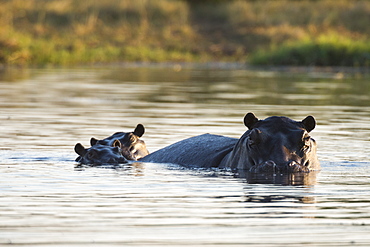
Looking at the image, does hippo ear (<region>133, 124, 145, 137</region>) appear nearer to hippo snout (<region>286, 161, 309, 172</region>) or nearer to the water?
the water

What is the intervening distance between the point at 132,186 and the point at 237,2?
1726 inches

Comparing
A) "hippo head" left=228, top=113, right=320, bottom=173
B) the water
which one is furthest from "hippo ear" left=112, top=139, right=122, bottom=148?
"hippo head" left=228, top=113, right=320, bottom=173

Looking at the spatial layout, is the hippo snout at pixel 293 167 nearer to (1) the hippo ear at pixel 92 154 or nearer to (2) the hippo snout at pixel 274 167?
(2) the hippo snout at pixel 274 167

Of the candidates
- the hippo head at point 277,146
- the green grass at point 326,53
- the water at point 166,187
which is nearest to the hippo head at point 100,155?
the water at point 166,187

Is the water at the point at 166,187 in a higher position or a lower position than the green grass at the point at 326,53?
lower

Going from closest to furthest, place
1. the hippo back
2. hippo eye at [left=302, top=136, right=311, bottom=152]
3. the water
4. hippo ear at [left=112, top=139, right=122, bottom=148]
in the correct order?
the water → hippo eye at [left=302, top=136, right=311, bottom=152] → the hippo back → hippo ear at [left=112, top=139, right=122, bottom=148]

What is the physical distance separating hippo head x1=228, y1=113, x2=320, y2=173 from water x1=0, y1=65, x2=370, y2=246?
0.48ft

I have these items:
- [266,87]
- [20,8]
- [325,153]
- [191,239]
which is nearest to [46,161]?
[325,153]

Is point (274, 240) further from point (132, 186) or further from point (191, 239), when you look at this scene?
point (132, 186)

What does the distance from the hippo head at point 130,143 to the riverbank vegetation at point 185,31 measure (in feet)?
83.9

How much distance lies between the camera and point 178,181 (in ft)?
26.9

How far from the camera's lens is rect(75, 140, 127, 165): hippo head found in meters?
9.66

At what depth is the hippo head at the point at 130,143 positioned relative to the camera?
1013 cm

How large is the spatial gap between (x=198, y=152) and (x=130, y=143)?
3.46ft
